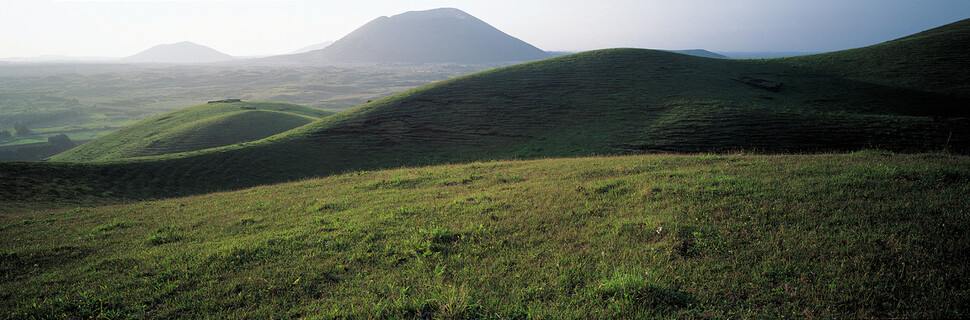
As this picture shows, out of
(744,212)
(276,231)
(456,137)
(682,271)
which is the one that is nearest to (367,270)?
(276,231)

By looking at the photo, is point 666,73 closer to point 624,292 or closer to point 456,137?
point 456,137

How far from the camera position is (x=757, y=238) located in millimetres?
7750

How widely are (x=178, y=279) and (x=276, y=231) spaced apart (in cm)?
325

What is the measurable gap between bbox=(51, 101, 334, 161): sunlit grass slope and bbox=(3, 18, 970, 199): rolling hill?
21708 millimetres

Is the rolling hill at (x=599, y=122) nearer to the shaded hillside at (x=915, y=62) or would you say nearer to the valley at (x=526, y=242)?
the shaded hillside at (x=915, y=62)

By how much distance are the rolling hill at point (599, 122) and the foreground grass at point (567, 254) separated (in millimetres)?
19763

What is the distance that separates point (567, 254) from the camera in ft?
26.0

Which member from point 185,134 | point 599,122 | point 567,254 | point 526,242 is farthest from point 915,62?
point 185,134

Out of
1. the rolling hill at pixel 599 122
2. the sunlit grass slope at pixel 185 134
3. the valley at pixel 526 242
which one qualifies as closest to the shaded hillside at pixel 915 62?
the rolling hill at pixel 599 122

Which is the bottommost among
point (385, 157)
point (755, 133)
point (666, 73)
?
point (385, 157)

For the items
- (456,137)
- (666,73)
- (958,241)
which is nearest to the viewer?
(958,241)

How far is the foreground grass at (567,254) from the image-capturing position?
19.4ft

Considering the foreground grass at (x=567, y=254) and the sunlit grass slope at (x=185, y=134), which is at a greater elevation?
the foreground grass at (x=567, y=254)

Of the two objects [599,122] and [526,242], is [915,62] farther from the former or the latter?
[526,242]
